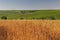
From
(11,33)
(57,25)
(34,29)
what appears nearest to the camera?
(11,33)

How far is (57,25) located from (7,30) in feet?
6.71

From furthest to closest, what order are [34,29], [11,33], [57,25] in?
1. [57,25]
2. [34,29]
3. [11,33]

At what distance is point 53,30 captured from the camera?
21.6ft

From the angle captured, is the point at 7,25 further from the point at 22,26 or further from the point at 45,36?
the point at 45,36

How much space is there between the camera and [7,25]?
6.61 meters

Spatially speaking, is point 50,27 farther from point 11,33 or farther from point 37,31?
point 11,33

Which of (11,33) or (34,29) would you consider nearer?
(11,33)

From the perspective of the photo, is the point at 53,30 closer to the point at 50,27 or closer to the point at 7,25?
the point at 50,27

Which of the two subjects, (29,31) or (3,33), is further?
(29,31)

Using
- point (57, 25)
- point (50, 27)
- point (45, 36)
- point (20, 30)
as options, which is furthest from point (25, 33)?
point (57, 25)

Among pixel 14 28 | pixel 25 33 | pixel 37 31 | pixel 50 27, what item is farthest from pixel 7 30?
pixel 50 27

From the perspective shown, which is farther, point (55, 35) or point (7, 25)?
point (7, 25)

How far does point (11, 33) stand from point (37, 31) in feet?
3.13

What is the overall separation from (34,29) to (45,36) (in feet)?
1.77
